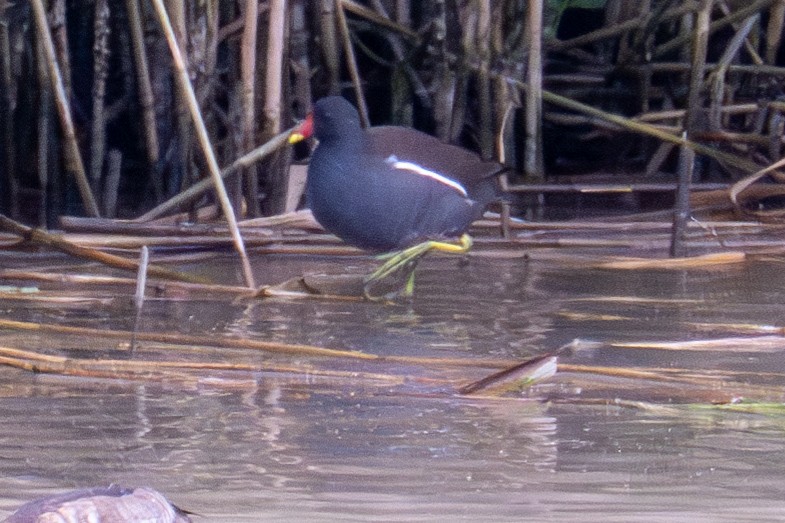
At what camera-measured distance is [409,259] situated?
379 centimetres

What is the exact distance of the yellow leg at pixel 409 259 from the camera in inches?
Answer: 142

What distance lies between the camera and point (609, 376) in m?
2.61

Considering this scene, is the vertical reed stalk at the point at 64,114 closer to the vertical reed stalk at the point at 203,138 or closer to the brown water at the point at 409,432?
the vertical reed stalk at the point at 203,138

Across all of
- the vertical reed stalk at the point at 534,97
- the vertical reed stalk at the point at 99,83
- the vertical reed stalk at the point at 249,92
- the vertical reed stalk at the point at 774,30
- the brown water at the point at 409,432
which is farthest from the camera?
the vertical reed stalk at the point at 774,30

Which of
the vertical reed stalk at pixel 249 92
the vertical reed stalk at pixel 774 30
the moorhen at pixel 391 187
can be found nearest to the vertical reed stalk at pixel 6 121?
the vertical reed stalk at pixel 249 92

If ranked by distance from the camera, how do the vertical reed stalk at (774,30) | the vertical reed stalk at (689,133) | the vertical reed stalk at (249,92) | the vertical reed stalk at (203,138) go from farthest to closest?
1. the vertical reed stalk at (774,30)
2. the vertical reed stalk at (249,92)
3. the vertical reed stalk at (689,133)
4. the vertical reed stalk at (203,138)

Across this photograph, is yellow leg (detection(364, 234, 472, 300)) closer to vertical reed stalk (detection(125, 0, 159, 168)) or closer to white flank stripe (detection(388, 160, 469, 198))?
white flank stripe (detection(388, 160, 469, 198))

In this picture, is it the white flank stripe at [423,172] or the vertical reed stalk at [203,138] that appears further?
the white flank stripe at [423,172]

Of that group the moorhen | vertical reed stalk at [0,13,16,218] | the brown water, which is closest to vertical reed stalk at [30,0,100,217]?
vertical reed stalk at [0,13,16,218]

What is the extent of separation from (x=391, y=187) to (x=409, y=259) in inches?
12.3

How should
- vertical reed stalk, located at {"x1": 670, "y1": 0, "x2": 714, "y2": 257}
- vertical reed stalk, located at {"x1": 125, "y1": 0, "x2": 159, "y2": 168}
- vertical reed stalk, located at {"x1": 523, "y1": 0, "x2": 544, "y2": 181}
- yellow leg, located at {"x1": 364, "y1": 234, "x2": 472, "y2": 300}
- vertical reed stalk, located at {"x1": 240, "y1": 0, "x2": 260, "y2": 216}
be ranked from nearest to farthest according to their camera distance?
yellow leg, located at {"x1": 364, "y1": 234, "x2": 472, "y2": 300} < vertical reed stalk, located at {"x1": 670, "y1": 0, "x2": 714, "y2": 257} < vertical reed stalk, located at {"x1": 240, "y1": 0, "x2": 260, "y2": 216} < vertical reed stalk, located at {"x1": 125, "y1": 0, "x2": 159, "y2": 168} < vertical reed stalk, located at {"x1": 523, "y1": 0, "x2": 544, "y2": 181}

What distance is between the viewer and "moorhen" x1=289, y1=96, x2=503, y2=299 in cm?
393

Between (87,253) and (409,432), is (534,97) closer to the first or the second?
(87,253)

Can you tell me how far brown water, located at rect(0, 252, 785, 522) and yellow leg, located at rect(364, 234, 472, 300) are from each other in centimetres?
26
